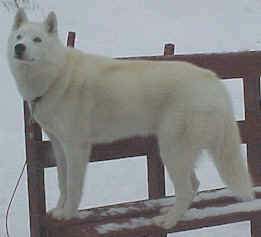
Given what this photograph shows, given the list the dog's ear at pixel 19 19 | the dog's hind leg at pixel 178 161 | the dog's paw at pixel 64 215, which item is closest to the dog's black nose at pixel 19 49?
the dog's ear at pixel 19 19

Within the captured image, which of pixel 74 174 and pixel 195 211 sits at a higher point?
pixel 74 174

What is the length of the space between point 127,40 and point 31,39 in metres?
7.34

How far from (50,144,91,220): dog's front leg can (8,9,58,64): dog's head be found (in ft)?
1.66

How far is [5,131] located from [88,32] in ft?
13.9

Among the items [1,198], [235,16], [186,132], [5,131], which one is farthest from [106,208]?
[235,16]

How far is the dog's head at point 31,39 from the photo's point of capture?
129 inches

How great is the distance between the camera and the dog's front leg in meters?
3.52

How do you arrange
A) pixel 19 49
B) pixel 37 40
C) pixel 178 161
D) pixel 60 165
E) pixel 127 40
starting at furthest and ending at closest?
1. pixel 127 40
2. pixel 60 165
3. pixel 178 161
4. pixel 37 40
5. pixel 19 49

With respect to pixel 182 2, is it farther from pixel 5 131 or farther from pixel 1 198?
pixel 1 198

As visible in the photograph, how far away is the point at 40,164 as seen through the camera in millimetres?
3830

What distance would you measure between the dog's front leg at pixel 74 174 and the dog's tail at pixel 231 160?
69 centimetres

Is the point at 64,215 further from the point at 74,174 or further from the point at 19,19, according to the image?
the point at 19,19

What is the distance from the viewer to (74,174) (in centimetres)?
355

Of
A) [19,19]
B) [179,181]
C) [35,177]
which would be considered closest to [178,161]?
[179,181]
